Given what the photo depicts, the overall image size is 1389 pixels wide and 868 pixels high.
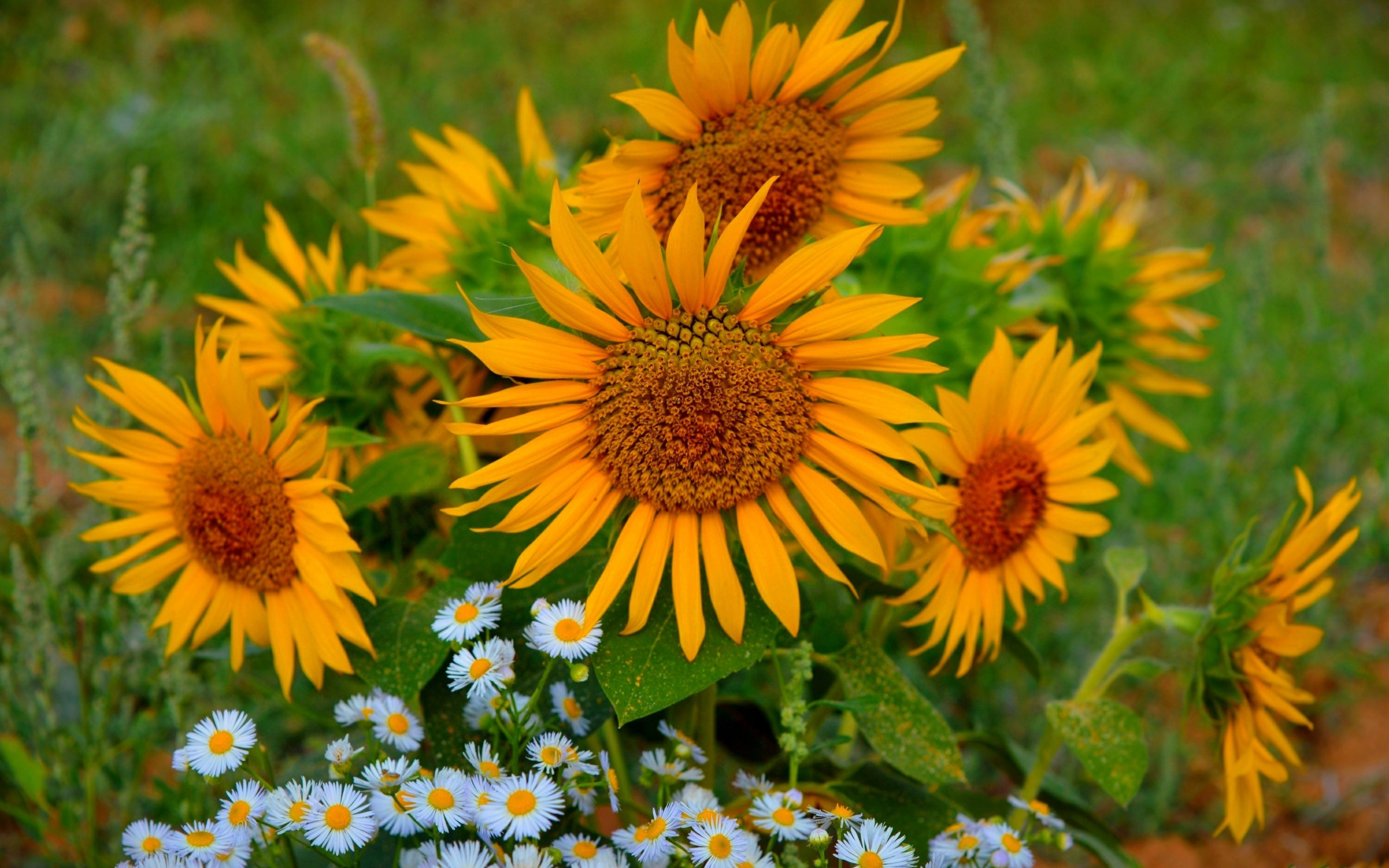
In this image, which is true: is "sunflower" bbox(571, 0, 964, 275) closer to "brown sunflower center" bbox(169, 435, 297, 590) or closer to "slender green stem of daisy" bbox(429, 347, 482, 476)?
"slender green stem of daisy" bbox(429, 347, 482, 476)

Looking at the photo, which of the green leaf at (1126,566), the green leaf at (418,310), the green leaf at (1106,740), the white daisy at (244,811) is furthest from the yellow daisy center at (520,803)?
the green leaf at (1126,566)

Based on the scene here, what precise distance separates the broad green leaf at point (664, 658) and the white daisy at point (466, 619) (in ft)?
0.32

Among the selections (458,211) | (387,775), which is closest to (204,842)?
(387,775)

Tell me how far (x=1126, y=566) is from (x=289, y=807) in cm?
88

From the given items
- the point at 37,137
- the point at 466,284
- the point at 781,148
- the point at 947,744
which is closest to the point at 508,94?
the point at 37,137

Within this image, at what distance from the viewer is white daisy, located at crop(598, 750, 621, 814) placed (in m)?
1.00

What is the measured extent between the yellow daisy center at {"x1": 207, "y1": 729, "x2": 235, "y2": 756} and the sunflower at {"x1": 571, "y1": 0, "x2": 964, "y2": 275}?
536mm

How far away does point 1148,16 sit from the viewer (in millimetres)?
4258

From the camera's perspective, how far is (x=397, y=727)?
→ 3.53 feet

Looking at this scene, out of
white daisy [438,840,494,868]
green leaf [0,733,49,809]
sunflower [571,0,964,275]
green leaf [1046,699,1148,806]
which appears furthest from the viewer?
green leaf [0,733,49,809]

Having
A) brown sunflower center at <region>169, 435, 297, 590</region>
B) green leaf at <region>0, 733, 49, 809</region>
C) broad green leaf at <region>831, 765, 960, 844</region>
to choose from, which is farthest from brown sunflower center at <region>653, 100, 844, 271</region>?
green leaf at <region>0, 733, 49, 809</region>

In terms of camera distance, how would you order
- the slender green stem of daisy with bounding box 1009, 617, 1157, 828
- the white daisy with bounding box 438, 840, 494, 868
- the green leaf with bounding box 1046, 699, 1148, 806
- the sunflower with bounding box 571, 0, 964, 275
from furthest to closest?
the slender green stem of daisy with bounding box 1009, 617, 1157, 828
the green leaf with bounding box 1046, 699, 1148, 806
the sunflower with bounding box 571, 0, 964, 275
the white daisy with bounding box 438, 840, 494, 868

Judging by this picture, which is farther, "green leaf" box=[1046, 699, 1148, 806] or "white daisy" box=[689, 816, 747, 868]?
"green leaf" box=[1046, 699, 1148, 806]

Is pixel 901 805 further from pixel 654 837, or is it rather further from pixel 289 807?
pixel 289 807
